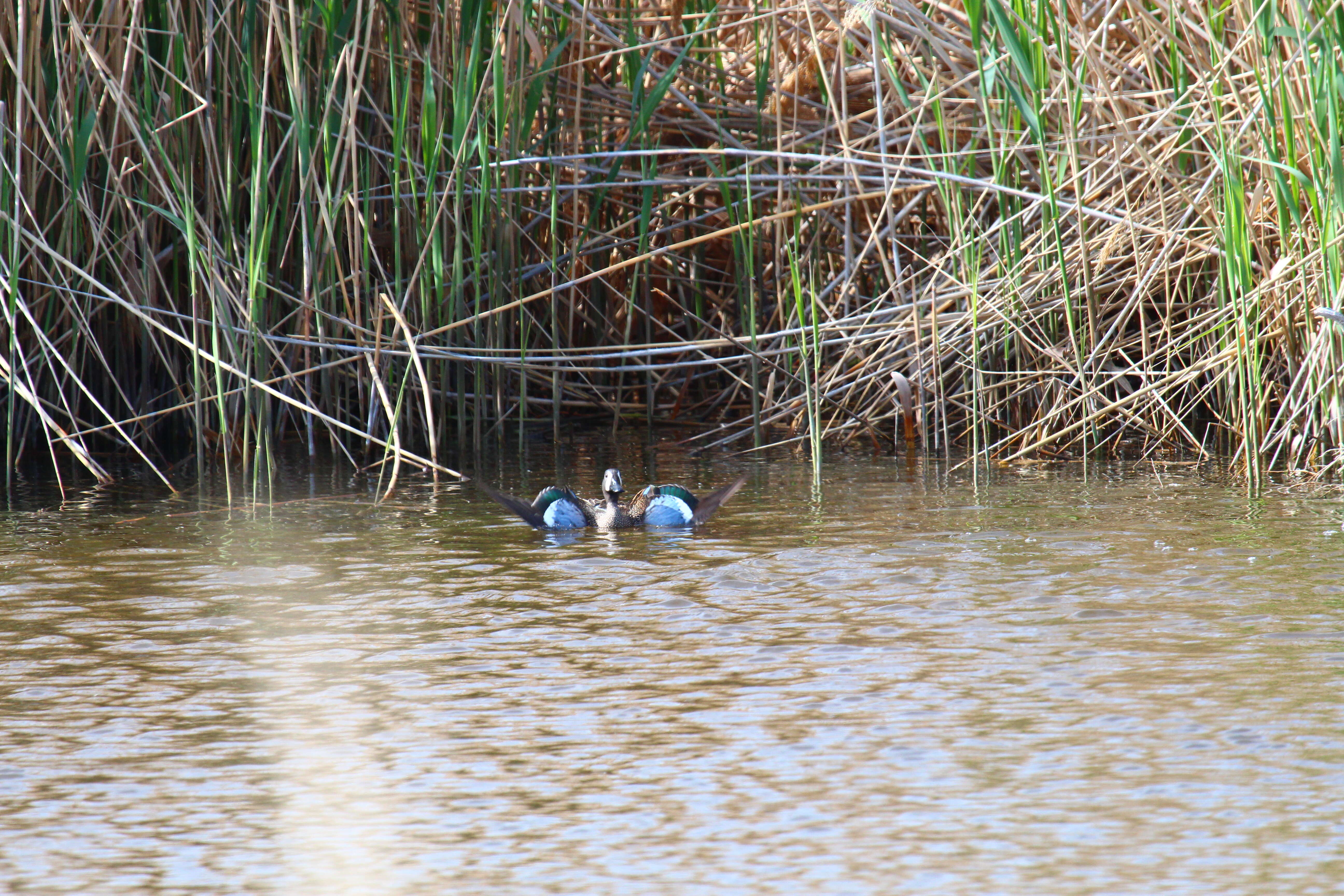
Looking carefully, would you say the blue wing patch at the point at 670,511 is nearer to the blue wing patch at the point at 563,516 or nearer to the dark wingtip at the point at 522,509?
the blue wing patch at the point at 563,516

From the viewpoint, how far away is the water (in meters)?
2.63

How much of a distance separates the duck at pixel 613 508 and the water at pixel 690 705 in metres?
0.07

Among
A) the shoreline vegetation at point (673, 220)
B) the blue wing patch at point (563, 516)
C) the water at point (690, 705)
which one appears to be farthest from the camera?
the shoreline vegetation at point (673, 220)

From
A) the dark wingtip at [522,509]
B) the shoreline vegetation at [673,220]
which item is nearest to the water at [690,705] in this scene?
the dark wingtip at [522,509]

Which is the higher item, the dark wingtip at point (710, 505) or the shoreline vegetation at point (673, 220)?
the shoreline vegetation at point (673, 220)

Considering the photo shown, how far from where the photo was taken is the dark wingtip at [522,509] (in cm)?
551

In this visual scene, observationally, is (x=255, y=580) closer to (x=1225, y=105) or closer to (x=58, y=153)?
(x=58, y=153)

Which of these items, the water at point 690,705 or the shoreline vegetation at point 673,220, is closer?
the water at point 690,705

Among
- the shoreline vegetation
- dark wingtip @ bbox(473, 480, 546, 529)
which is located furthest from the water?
the shoreline vegetation

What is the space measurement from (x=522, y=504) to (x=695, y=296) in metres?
2.63

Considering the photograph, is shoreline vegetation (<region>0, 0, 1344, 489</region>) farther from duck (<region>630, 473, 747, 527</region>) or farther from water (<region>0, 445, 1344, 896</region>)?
water (<region>0, 445, 1344, 896</region>)

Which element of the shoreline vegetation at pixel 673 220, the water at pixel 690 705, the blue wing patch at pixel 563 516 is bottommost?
the water at pixel 690 705

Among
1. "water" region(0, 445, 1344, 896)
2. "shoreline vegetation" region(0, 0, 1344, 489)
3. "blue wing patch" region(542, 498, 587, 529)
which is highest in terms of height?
"shoreline vegetation" region(0, 0, 1344, 489)

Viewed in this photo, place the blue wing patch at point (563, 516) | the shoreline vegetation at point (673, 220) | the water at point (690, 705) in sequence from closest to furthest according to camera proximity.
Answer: the water at point (690, 705), the blue wing patch at point (563, 516), the shoreline vegetation at point (673, 220)
